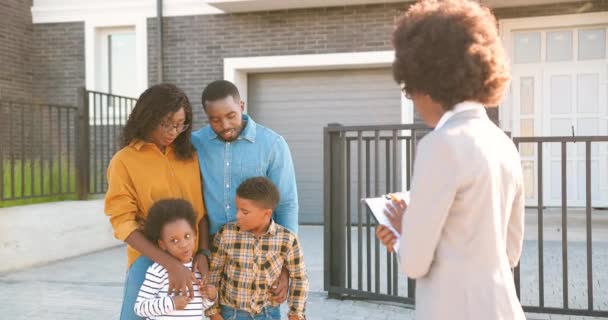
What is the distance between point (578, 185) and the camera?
11352 mm

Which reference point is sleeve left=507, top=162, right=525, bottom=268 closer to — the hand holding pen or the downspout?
the hand holding pen

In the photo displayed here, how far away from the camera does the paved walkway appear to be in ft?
18.3

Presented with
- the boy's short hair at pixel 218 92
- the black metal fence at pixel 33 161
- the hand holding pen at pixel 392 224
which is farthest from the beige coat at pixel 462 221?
the black metal fence at pixel 33 161

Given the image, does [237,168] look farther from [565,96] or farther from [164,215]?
[565,96]

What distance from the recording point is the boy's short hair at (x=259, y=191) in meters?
2.88

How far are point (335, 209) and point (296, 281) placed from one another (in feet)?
9.70

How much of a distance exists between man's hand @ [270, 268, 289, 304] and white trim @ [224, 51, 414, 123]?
8491 millimetres

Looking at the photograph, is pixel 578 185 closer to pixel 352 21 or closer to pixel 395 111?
pixel 395 111

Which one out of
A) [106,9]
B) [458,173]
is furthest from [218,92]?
[106,9]

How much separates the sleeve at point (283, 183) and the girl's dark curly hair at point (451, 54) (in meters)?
1.14

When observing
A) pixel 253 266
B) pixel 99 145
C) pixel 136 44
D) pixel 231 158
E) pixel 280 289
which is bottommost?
pixel 280 289

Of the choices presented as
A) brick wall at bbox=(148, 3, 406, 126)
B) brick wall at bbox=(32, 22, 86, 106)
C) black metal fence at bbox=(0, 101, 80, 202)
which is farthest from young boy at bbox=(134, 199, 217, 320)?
brick wall at bbox=(32, 22, 86, 106)

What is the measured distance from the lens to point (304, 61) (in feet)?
38.7

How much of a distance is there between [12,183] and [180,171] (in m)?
6.22
